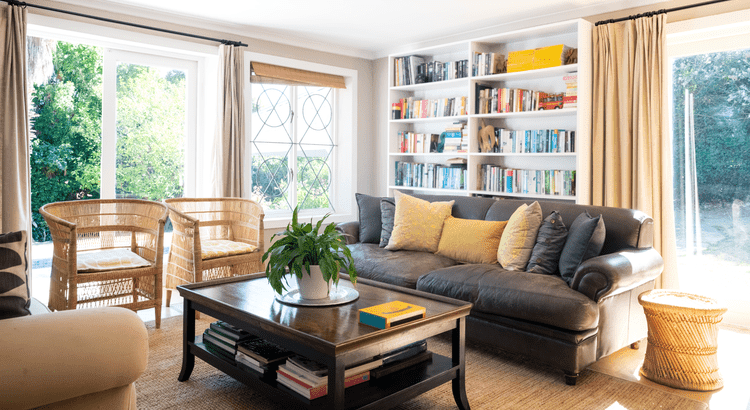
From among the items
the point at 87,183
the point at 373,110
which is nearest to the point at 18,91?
the point at 87,183

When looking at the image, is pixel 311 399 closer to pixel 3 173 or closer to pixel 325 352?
pixel 325 352

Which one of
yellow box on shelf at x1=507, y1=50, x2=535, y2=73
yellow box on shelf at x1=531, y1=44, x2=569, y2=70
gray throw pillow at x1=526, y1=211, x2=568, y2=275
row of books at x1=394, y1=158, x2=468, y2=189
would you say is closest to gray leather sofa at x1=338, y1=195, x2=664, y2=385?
gray throw pillow at x1=526, y1=211, x2=568, y2=275

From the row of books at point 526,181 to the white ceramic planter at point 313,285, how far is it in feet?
8.65

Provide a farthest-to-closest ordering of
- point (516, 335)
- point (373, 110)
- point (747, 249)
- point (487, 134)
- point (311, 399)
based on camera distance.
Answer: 1. point (373, 110)
2. point (487, 134)
3. point (747, 249)
4. point (516, 335)
5. point (311, 399)

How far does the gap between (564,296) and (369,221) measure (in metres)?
1.97

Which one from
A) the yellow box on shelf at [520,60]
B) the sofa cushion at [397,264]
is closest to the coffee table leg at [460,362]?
the sofa cushion at [397,264]

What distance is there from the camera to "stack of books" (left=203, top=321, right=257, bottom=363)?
2377 millimetres

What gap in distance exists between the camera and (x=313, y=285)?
2.33 meters

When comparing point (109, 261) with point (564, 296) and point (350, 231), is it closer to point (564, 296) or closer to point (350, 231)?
point (350, 231)

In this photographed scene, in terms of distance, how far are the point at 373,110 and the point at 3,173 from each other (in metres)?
3.68

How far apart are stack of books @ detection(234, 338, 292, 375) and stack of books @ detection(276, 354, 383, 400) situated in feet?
0.20

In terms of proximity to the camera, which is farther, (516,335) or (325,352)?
(516,335)

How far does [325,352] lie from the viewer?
1821mm

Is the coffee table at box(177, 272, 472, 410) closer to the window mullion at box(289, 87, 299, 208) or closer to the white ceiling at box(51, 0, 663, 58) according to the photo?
the white ceiling at box(51, 0, 663, 58)
